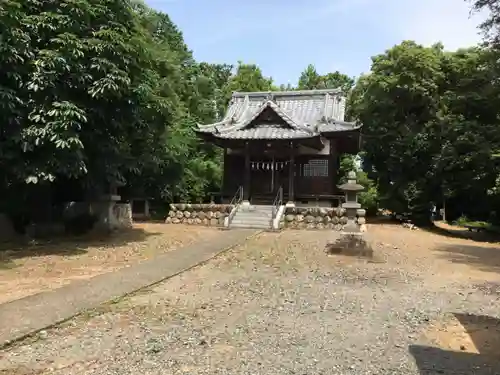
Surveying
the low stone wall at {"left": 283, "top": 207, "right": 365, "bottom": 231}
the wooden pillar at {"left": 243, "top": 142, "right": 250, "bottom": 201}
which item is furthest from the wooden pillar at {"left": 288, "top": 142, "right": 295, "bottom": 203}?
the wooden pillar at {"left": 243, "top": 142, "right": 250, "bottom": 201}

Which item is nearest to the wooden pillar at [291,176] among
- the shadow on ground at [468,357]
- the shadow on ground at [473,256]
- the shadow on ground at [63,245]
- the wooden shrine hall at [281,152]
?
the wooden shrine hall at [281,152]

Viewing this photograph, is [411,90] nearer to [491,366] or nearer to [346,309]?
[346,309]

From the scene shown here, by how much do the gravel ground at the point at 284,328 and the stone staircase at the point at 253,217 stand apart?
954cm

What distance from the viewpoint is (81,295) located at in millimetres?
6910

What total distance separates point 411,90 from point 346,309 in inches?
856

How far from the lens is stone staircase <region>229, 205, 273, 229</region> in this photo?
19.6 meters

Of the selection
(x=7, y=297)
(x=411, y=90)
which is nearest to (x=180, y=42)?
(x=411, y=90)

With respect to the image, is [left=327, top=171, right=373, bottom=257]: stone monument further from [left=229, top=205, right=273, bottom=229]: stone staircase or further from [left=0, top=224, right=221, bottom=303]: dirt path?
[left=229, top=205, right=273, bottom=229]: stone staircase

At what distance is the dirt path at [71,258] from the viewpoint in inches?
313

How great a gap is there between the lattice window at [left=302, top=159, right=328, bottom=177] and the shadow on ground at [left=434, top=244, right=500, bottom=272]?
8.47 meters

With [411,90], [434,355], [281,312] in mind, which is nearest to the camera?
[434,355]

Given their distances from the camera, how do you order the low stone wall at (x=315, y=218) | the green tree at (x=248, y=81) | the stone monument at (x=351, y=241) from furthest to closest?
the green tree at (x=248, y=81), the low stone wall at (x=315, y=218), the stone monument at (x=351, y=241)

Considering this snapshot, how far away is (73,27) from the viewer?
37.8 ft

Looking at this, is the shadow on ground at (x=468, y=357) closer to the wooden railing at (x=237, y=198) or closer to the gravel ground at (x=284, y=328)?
the gravel ground at (x=284, y=328)
